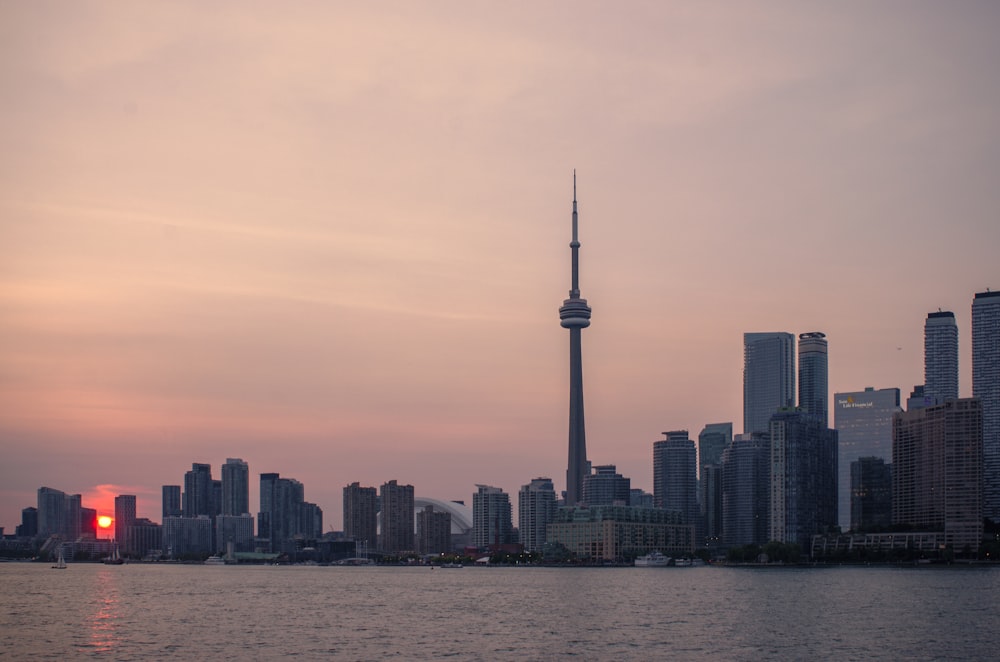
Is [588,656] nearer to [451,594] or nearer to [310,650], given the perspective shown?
[310,650]

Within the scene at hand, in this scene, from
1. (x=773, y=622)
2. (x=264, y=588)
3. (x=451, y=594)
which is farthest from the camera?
(x=264, y=588)

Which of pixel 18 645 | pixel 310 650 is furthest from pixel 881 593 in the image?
pixel 18 645

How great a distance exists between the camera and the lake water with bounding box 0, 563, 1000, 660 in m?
88.5

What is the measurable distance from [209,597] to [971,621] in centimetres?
9494

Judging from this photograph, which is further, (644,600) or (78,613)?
(644,600)

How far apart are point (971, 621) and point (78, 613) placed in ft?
292

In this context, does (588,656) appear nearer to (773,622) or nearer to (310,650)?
(310,650)

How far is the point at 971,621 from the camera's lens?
4557 inches

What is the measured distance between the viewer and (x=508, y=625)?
11069 centimetres

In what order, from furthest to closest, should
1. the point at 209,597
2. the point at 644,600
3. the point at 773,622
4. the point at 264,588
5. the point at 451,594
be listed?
the point at 264,588 → the point at 451,594 → the point at 209,597 → the point at 644,600 → the point at 773,622

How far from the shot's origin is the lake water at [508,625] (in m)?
→ 88.5

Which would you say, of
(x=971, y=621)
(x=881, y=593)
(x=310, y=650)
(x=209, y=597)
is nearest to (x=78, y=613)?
(x=209, y=597)

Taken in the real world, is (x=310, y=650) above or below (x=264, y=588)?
above

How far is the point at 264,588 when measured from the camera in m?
196
